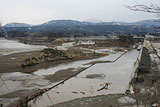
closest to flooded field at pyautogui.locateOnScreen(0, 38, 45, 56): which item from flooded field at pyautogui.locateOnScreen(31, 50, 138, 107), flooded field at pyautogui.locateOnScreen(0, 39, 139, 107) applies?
flooded field at pyautogui.locateOnScreen(0, 39, 139, 107)

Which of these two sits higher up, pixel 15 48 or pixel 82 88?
pixel 15 48

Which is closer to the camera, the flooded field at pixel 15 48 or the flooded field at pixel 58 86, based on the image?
the flooded field at pixel 58 86

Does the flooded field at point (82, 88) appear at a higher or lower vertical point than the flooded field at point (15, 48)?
lower

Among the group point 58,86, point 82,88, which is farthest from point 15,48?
point 82,88

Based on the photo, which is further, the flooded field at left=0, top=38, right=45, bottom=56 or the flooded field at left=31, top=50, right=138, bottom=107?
the flooded field at left=0, top=38, right=45, bottom=56

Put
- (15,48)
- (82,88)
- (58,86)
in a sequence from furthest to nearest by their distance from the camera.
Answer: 1. (15,48)
2. (58,86)
3. (82,88)

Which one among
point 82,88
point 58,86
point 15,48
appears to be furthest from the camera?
point 15,48

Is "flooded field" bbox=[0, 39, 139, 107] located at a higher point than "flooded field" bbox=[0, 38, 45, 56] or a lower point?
lower

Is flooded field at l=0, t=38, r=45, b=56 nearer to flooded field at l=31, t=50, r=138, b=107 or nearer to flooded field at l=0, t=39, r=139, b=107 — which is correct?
flooded field at l=0, t=39, r=139, b=107

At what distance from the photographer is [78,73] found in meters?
14.8

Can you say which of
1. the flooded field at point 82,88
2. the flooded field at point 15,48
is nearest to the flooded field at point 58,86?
the flooded field at point 82,88

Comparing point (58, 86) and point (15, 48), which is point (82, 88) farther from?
point (15, 48)

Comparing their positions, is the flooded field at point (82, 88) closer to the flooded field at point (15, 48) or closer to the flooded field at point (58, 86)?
the flooded field at point (58, 86)

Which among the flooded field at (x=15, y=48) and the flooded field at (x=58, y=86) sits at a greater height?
the flooded field at (x=15, y=48)
